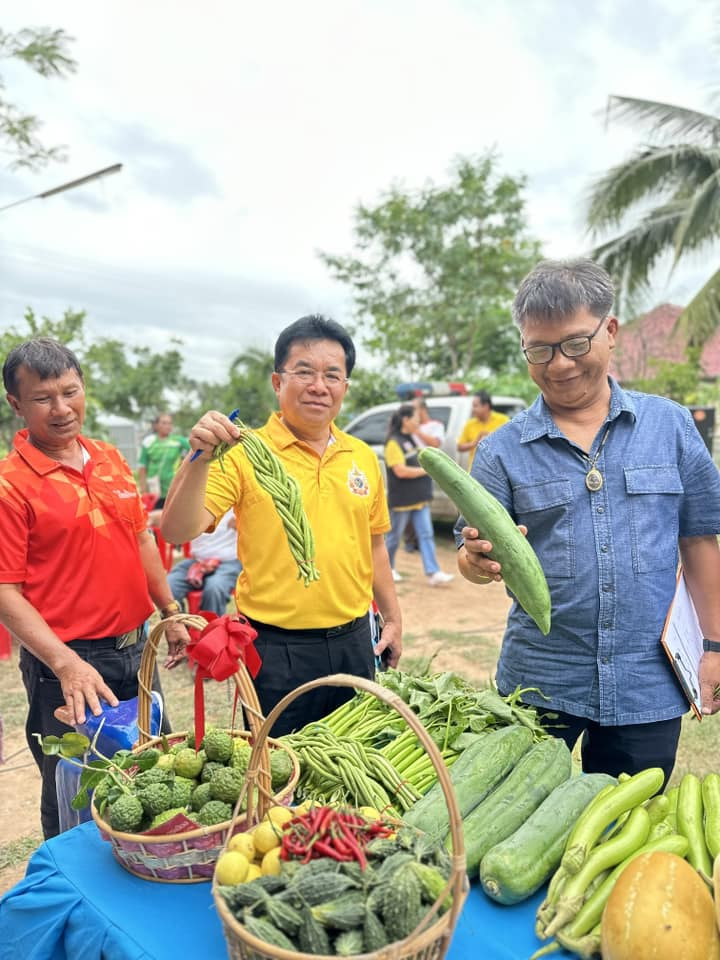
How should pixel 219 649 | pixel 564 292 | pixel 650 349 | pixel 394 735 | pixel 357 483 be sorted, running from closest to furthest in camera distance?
pixel 219 649 → pixel 564 292 → pixel 394 735 → pixel 357 483 → pixel 650 349

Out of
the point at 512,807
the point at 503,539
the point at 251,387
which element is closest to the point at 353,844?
the point at 512,807

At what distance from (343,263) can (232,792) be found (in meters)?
22.7

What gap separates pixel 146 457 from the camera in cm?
973

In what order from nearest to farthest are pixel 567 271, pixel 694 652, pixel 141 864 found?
pixel 141 864 < pixel 567 271 < pixel 694 652

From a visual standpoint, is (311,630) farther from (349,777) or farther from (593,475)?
(593,475)

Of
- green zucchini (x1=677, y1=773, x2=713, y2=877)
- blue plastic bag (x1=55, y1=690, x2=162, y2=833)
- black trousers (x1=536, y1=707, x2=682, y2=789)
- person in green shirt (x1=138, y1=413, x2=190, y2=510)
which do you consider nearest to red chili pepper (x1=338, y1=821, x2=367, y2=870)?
green zucchini (x1=677, y1=773, x2=713, y2=877)

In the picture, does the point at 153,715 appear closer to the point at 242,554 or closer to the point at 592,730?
the point at 242,554

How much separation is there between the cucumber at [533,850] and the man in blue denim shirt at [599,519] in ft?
1.66

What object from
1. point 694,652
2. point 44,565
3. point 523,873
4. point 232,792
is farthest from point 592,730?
point 44,565

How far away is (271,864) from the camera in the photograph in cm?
135

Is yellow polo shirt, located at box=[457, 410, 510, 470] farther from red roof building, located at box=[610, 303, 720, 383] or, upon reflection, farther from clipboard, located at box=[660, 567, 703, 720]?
red roof building, located at box=[610, 303, 720, 383]

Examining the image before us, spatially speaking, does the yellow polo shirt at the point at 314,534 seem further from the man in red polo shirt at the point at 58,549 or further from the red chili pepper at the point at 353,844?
the red chili pepper at the point at 353,844

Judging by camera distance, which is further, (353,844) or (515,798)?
(515,798)

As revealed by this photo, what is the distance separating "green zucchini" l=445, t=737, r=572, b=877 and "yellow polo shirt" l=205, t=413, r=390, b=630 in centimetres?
96
